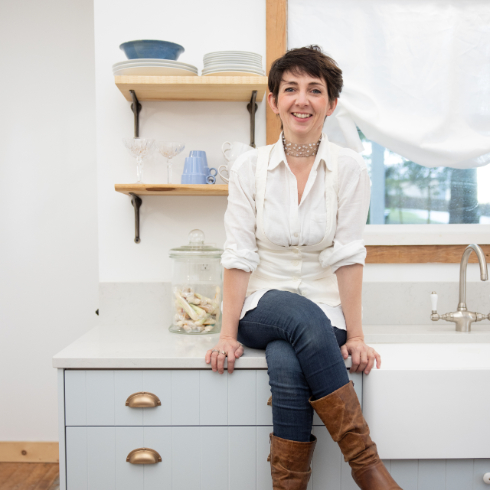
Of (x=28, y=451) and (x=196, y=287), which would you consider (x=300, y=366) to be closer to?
(x=196, y=287)

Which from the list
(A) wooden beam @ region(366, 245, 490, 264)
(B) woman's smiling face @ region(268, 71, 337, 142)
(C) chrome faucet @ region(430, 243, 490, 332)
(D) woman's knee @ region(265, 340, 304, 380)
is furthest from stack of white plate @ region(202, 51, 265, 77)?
(C) chrome faucet @ region(430, 243, 490, 332)

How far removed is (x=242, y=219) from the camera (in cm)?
146

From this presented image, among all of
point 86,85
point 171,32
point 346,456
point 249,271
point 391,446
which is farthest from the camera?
point 86,85

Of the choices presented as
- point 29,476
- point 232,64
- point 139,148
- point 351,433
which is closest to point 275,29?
point 232,64

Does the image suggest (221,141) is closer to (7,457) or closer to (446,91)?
(446,91)

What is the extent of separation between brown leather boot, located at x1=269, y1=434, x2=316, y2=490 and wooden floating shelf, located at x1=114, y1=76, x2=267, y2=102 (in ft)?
3.71

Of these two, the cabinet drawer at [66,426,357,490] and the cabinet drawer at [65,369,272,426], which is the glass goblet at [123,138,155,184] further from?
the cabinet drawer at [66,426,357,490]

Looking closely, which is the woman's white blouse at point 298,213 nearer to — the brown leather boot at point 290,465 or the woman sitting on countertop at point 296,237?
the woman sitting on countertop at point 296,237

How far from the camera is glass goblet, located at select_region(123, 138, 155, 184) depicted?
168cm

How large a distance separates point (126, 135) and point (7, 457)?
65.8 inches

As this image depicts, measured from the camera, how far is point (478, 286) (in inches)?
76.1

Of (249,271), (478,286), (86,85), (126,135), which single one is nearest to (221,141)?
(126,135)

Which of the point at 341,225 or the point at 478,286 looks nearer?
the point at 341,225

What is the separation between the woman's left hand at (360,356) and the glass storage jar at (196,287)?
506 millimetres
